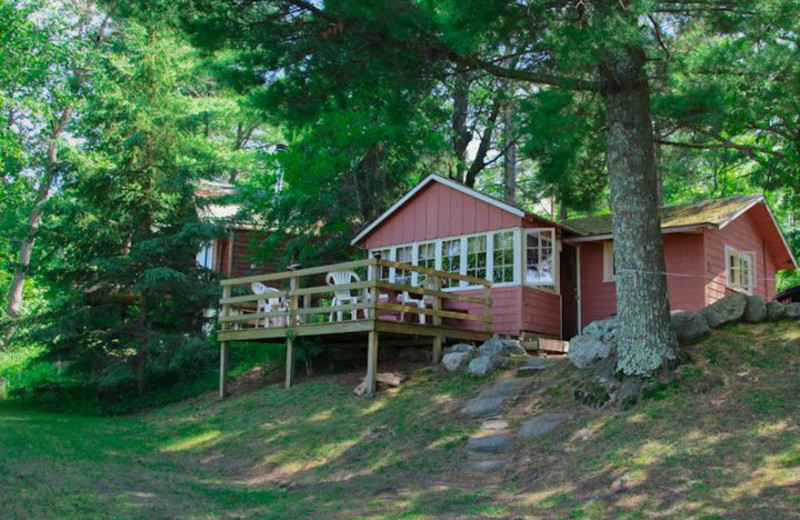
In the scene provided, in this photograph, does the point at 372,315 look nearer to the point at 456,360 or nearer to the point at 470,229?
the point at 456,360

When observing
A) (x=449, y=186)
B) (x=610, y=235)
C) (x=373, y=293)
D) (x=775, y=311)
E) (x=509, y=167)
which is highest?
(x=509, y=167)

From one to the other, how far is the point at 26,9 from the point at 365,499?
18.0 metres

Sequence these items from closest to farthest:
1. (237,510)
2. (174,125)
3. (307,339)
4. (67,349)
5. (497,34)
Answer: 1. (237,510)
2. (497,34)
3. (307,339)
4. (67,349)
5. (174,125)

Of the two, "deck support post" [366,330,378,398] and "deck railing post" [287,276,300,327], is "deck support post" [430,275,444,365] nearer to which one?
"deck support post" [366,330,378,398]

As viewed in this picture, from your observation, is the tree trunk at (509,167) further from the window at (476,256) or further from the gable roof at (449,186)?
the window at (476,256)

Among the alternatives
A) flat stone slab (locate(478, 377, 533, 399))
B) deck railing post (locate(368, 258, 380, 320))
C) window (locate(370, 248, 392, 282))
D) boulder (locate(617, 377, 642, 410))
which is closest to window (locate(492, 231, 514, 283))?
window (locate(370, 248, 392, 282))

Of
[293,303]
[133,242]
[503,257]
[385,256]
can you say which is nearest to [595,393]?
[503,257]

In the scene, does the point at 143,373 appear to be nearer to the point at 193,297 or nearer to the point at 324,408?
the point at 193,297

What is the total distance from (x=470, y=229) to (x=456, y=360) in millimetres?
3744

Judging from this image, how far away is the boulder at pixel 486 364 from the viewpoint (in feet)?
40.6

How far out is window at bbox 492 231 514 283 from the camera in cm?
1529

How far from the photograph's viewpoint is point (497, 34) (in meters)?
9.18

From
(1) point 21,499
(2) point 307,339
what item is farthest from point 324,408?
(1) point 21,499

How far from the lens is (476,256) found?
15.9m
